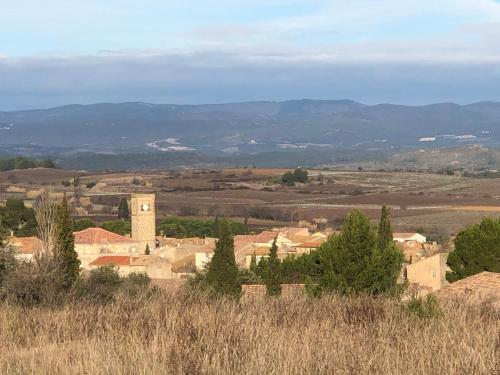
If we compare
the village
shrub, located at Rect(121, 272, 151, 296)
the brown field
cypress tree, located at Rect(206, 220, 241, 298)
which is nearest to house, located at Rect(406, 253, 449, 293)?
cypress tree, located at Rect(206, 220, 241, 298)

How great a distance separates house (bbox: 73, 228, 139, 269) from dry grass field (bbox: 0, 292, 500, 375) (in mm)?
44345

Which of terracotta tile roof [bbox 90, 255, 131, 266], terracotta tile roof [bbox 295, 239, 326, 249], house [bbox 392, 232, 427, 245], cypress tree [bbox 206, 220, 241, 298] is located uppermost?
cypress tree [bbox 206, 220, 241, 298]

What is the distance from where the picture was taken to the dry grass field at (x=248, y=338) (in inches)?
244

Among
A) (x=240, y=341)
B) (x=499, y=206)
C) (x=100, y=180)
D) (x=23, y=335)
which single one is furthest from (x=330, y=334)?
(x=100, y=180)

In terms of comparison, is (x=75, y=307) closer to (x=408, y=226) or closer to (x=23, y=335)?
(x=23, y=335)

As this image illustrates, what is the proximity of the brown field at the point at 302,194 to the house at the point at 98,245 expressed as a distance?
20238 millimetres

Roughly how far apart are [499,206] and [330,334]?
76576mm

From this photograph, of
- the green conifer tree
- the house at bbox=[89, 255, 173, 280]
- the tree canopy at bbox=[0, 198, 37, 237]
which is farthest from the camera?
the tree canopy at bbox=[0, 198, 37, 237]

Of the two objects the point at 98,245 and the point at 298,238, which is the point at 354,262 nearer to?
the point at 98,245

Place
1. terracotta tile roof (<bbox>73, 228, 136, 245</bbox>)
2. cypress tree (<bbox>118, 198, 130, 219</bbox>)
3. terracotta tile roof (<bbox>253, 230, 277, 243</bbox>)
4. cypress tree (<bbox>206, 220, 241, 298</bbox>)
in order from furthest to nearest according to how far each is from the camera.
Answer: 1. cypress tree (<bbox>118, 198, 130, 219</bbox>)
2. terracotta tile roof (<bbox>253, 230, 277, 243</bbox>)
3. terracotta tile roof (<bbox>73, 228, 136, 245</bbox>)
4. cypress tree (<bbox>206, 220, 241, 298</bbox>)

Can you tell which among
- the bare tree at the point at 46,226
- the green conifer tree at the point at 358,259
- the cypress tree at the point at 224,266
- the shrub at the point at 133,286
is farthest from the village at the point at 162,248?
the bare tree at the point at 46,226

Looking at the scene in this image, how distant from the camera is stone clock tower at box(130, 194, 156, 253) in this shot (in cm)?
5972

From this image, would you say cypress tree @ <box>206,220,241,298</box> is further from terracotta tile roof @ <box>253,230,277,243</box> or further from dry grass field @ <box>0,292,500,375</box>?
dry grass field @ <box>0,292,500,375</box>

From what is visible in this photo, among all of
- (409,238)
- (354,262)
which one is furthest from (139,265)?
(354,262)
